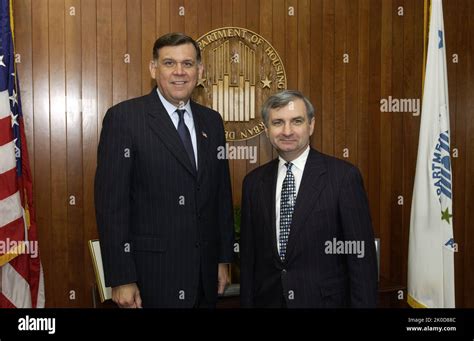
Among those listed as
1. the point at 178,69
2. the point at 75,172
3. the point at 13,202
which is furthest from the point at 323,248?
the point at 75,172

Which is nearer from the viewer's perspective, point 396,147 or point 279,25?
point 279,25

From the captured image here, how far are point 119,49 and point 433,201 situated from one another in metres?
2.18

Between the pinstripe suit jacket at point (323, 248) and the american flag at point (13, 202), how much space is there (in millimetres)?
1446

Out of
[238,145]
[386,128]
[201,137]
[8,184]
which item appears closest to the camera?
[201,137]

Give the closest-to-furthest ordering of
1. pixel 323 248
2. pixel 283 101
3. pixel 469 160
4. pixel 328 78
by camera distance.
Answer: pixel 323 248 → pixel 283 101 → pixel 328 78 → pixel 469 160

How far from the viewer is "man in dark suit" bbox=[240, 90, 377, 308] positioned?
1.87m

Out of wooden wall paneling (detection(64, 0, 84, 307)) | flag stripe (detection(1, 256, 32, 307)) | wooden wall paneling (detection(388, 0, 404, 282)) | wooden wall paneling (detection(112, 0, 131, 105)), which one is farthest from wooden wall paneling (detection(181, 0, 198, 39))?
flag stripe (detection(1, 256, 32, 307))

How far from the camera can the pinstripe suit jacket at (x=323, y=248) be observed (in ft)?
6.13

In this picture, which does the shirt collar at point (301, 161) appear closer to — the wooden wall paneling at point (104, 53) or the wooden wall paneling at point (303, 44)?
the wooden wall paneling at point (303, 44)

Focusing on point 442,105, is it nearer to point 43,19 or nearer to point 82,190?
point 82,190

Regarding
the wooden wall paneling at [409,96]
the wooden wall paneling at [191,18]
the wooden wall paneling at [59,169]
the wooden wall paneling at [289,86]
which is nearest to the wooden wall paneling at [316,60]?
the wooden wall paneling at [289,86]

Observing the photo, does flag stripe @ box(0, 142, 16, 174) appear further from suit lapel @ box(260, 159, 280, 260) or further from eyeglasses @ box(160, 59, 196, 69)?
suit lapel @ box(260, 159, 280, 260)

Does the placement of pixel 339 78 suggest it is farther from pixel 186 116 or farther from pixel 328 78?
pixel 186 116

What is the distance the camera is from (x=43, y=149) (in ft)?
10.0
